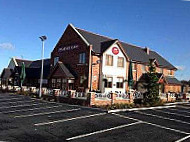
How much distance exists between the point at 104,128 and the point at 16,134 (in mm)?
5013

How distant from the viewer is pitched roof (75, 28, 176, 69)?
31.8 metres

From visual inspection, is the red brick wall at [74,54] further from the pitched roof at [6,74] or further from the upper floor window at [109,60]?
the pitched roof at [6,74]

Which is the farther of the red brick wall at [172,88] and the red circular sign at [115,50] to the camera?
the red brick wall at [172,88]

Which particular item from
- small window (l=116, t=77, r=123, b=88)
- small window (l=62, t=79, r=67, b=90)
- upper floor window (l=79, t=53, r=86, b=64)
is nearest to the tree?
small window (l=116, t=77, r=123, b=88)

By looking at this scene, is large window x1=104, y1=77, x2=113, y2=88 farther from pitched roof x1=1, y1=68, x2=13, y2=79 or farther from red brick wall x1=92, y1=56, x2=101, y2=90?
pitched roof x1=1, y1=68, x2=13, y2=79

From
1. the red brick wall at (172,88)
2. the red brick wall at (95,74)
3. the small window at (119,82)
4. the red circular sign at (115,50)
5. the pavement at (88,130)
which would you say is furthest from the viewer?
the red brick wall at (172,88)

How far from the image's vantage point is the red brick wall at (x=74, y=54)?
30.1 metres

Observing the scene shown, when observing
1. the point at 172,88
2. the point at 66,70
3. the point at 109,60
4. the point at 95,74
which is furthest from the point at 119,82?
the point at 172,88

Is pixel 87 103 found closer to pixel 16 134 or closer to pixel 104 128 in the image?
pixel 104 128

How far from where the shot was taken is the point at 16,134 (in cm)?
1044

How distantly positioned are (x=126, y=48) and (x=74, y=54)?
35.6 feet

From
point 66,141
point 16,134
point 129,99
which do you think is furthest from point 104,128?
point 129,99

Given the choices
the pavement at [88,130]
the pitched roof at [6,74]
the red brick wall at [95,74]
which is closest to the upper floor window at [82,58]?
the red brick wall at [95,74]

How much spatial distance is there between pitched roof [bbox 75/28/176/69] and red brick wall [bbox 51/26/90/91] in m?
1.29
